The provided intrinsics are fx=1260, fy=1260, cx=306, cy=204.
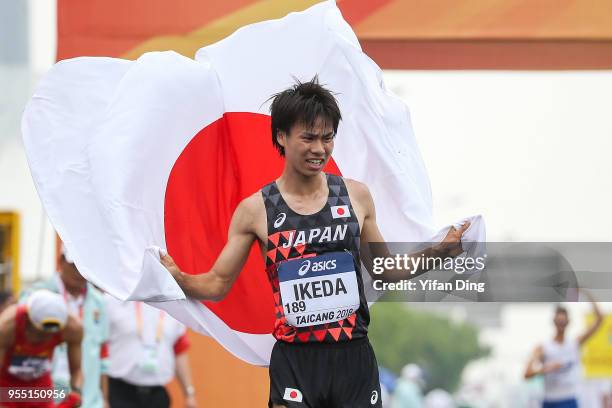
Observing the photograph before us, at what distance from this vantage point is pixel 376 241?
204 inches

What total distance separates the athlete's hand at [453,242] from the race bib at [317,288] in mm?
468

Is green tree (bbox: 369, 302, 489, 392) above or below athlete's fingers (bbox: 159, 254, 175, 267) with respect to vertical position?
above

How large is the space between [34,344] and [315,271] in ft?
10.3

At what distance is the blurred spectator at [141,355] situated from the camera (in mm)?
9383

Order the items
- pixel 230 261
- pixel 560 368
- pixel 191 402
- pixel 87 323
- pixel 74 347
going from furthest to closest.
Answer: pixel 560 368, pixel 191 402, pixel 87 323, pixel 74 347, pixel 230 261

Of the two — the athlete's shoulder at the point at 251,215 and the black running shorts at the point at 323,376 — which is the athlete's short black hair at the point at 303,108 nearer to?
the athlete's shoulder at the point at 251,215

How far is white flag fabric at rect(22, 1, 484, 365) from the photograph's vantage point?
212 inches

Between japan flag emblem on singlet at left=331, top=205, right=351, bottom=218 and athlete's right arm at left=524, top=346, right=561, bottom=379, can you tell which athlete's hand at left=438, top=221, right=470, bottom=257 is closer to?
japan flag emblem on singlet at left=331, top=205, right=351, bottom=218

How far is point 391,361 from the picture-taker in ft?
192

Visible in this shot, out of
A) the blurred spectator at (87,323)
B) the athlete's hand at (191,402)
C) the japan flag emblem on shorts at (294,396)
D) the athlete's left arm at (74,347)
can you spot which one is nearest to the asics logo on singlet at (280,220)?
the japan flag emblem on shorts at (294,396)

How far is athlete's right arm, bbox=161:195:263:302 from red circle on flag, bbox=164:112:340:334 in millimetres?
370
